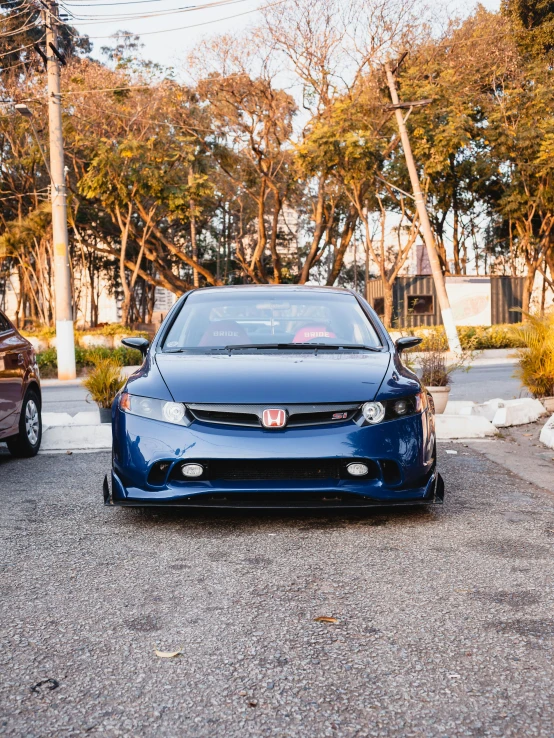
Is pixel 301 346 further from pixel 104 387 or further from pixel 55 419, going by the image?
pixel 55 419

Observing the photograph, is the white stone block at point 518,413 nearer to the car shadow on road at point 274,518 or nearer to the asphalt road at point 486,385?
the asphalt road at point 486,385

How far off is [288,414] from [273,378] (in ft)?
0.98

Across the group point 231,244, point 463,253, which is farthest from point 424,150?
point 231,244

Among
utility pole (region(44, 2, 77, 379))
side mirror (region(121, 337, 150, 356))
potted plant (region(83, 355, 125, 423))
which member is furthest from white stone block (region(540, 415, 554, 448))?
utility pole (region(44, 2, 77, 379))

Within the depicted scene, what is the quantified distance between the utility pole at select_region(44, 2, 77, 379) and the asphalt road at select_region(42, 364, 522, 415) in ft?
3.45

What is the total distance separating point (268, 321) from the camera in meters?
6.35

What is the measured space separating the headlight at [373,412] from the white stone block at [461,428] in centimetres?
403

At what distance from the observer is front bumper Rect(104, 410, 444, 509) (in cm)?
480

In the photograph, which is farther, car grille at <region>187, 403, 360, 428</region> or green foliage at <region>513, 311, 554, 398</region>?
green foliage at <region>513, 311, 554, 398</region>

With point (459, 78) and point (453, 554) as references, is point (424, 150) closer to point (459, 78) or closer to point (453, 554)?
point (459, 78)

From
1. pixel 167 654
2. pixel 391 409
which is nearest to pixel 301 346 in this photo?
pixel 391 409

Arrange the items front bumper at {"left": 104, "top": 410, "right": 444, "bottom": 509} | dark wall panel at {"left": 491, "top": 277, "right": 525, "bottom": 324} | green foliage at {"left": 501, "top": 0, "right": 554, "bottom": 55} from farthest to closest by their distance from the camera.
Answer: dark wall panel at {"left": 491, "top": 277, "right": 525, "bottom": 324} → green foliage at {"left": 501, "top": 0, "right": 554, "bottom": 55} → front bumper at {"left": 104, "top": 410, "right": 444, "bottom": 509}

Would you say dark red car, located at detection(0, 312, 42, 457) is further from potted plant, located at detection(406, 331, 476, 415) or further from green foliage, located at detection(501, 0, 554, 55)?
green foliage, located at detection(501, 0, 554, 55)

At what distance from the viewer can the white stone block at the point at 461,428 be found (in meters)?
8.93
